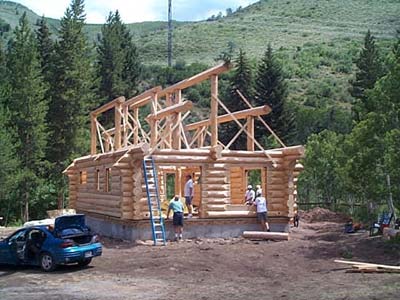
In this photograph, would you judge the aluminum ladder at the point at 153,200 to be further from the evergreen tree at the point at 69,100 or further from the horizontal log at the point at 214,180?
the evergreen tree at the point at 69,100

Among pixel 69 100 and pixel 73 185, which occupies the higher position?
pixel 69 100

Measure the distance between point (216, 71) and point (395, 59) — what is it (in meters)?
5.85

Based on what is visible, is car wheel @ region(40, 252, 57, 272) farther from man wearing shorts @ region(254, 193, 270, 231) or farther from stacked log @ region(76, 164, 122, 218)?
man wearing shorts @ region(254, 193, 270, 231)

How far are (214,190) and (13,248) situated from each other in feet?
26.1

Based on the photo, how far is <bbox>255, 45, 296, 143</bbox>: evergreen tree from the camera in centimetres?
4559

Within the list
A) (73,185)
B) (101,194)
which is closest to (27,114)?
(73,185)

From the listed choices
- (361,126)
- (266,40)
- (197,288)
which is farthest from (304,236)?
(266,40)

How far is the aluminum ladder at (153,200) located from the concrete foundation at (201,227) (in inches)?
14.0

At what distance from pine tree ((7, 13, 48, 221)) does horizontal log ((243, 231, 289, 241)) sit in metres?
19.0

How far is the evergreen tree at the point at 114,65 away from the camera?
157 ft

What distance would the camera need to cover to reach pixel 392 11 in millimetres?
103625

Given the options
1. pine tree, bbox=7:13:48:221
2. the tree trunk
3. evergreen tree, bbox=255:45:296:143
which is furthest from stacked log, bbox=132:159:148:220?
evergreen tree, bbox=255:45:296:143

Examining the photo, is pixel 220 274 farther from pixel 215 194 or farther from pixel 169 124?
pixel 169 124

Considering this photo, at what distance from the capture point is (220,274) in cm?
1581
